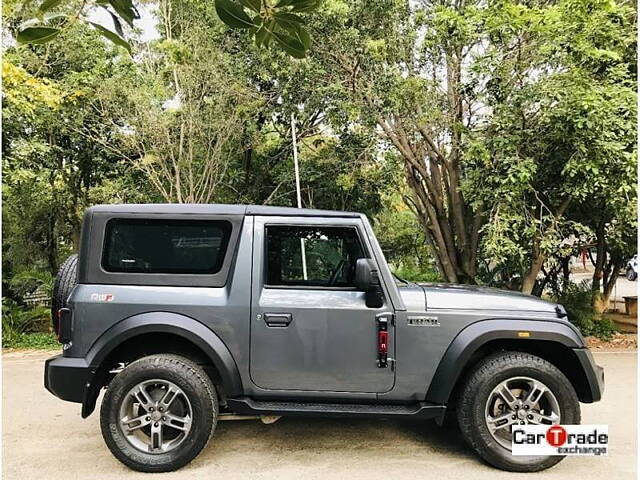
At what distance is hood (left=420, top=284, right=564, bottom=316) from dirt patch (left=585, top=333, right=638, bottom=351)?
206 inches

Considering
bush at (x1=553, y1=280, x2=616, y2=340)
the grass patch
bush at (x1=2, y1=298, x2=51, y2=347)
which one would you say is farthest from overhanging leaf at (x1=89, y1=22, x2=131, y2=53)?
bush at (x1=553, y1=280, x2=616, y2=340)

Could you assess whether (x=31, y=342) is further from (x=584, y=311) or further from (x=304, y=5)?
(x=584, y=311)

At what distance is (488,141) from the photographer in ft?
23.6

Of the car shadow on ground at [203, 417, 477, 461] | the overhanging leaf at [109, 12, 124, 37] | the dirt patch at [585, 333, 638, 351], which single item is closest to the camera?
the overhanging leaf at [109, 12, 124, 37]

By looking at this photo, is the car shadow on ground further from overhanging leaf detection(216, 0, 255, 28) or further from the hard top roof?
overhanging leaf detection(216, 0, 255, 28)

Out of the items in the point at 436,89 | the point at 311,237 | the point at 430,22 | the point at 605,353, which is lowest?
the point at 605,353

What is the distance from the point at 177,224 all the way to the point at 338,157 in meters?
6.17

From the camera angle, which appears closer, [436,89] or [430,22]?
[430,22]

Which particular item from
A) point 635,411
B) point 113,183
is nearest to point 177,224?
point 635,411

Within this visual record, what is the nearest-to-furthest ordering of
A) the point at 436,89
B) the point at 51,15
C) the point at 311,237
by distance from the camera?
the point at 51,15, the point at 311,237, the point at 436,89

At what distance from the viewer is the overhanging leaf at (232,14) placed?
155 centimetres

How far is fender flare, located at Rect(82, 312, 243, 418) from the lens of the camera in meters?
3.45

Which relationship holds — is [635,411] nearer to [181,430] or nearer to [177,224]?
[181,430]

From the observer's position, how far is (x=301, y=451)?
3775 mm
